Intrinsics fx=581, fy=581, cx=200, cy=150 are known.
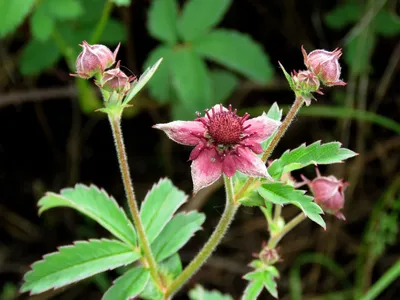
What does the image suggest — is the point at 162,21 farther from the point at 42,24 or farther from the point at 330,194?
the point at 330,194

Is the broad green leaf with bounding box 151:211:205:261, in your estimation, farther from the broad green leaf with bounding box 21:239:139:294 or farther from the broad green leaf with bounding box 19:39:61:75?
the broad green leaf with bounding box 19:39:61:75

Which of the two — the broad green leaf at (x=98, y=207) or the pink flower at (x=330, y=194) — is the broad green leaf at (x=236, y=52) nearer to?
the broad green leaf at (x=98, y=207)

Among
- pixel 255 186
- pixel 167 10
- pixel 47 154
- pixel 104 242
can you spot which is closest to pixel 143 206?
pixel 104 242

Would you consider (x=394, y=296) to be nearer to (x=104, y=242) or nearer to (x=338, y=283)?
(x=338, y=283)

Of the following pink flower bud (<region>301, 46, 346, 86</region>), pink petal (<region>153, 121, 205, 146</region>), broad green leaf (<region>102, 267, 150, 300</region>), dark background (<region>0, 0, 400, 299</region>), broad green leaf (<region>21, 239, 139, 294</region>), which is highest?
dark background (<region>0, 0, 400, 299</region>)

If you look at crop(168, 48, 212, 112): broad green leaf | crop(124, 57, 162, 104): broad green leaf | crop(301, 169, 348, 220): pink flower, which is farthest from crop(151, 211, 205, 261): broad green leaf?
crop(168, 48, 212, 112): broad green leaf

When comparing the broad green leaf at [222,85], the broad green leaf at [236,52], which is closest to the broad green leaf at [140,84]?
the broad green leaf at [236,52]
